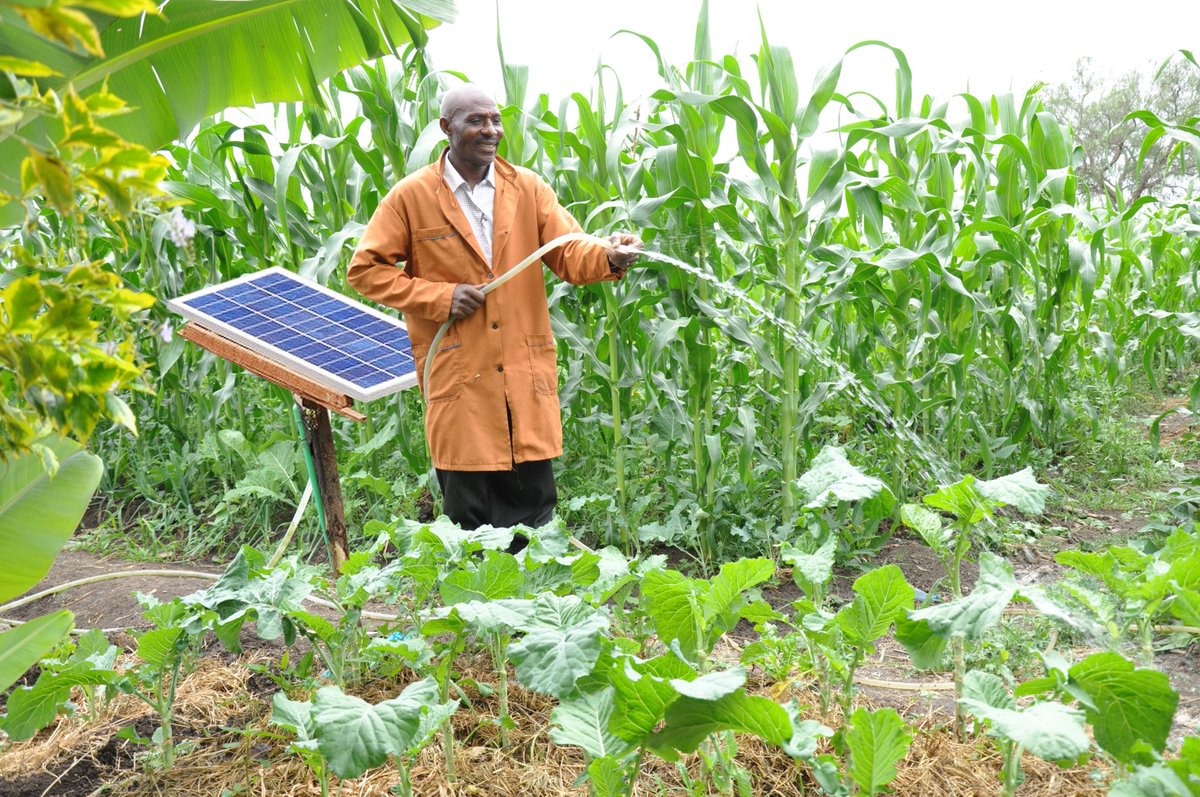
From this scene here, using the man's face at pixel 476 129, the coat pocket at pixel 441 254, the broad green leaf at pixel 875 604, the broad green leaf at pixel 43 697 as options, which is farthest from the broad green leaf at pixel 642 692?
the man's face at pixel 476 129

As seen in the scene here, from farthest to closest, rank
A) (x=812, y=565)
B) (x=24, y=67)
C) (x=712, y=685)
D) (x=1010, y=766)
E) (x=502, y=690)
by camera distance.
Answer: (x=502, y=690) < (x=812, y=565) < (x=1010, y=766) < (x=712, y=685) < (x=24, y=67)

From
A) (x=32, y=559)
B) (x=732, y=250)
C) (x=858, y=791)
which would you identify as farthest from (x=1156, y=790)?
(x=732, y=250)

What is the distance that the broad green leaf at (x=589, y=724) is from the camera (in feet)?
6.97

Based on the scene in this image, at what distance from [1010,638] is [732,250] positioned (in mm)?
2081

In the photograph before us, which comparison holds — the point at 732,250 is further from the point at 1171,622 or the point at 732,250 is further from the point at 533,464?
the point at 1171,622

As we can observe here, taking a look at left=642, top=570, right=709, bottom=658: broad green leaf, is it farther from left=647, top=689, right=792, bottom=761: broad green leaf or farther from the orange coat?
the orange coat

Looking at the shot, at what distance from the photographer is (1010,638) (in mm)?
3264

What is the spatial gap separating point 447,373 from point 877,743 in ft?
7.51

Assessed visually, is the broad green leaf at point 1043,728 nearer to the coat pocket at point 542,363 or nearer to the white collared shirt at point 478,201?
the coat pocket at point 542,363

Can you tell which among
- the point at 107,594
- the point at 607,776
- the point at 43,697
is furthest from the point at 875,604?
the point at 107,594

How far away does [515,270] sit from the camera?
138 inches

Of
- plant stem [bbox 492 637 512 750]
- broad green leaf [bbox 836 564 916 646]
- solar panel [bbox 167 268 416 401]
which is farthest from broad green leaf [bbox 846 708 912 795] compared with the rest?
solar panel [bbox 167 268 416 401]

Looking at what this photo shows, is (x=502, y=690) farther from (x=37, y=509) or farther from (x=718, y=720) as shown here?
(x=37, y=509)

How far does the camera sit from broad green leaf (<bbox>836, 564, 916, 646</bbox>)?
92.4 inches
